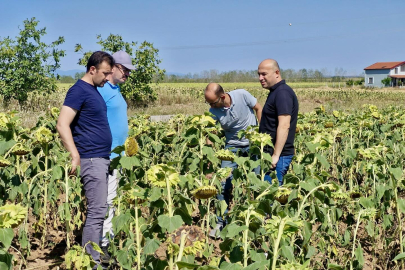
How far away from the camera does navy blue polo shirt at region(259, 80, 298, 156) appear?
4070mm

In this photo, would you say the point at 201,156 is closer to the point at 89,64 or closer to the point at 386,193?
the point at 89,64

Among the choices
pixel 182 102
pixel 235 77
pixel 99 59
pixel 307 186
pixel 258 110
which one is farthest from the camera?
pixel 235 77

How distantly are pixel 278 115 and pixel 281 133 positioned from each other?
0.16m

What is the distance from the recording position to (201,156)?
3879 millimetres

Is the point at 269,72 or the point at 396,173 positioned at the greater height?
the point at 269,72

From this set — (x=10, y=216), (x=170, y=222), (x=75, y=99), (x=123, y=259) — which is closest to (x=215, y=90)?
(x=75, y=99)

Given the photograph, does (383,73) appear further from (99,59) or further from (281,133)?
(99,59)

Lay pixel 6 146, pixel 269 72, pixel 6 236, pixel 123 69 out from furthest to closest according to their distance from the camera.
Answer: pixel 269 72
pixel 123 69
pixel 6 146
pixel 6 236

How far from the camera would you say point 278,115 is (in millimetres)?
4074

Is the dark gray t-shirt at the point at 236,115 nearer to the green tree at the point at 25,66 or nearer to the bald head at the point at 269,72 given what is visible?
the bald head at the point at 269,72

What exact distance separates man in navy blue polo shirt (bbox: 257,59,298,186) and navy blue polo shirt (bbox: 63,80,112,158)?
1.40 meters

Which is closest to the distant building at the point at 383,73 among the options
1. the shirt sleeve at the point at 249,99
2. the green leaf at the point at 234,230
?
the shirt sleeve at the point at 249,99

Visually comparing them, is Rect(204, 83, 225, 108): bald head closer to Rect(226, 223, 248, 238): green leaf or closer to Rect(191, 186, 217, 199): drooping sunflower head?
Rect(191, 186, 217, 199): drooping sunflower head

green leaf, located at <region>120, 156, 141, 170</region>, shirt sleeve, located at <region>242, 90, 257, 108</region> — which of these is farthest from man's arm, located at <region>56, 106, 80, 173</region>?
shirt sleeve, located at <region>242, 90, 257, 108</region>
